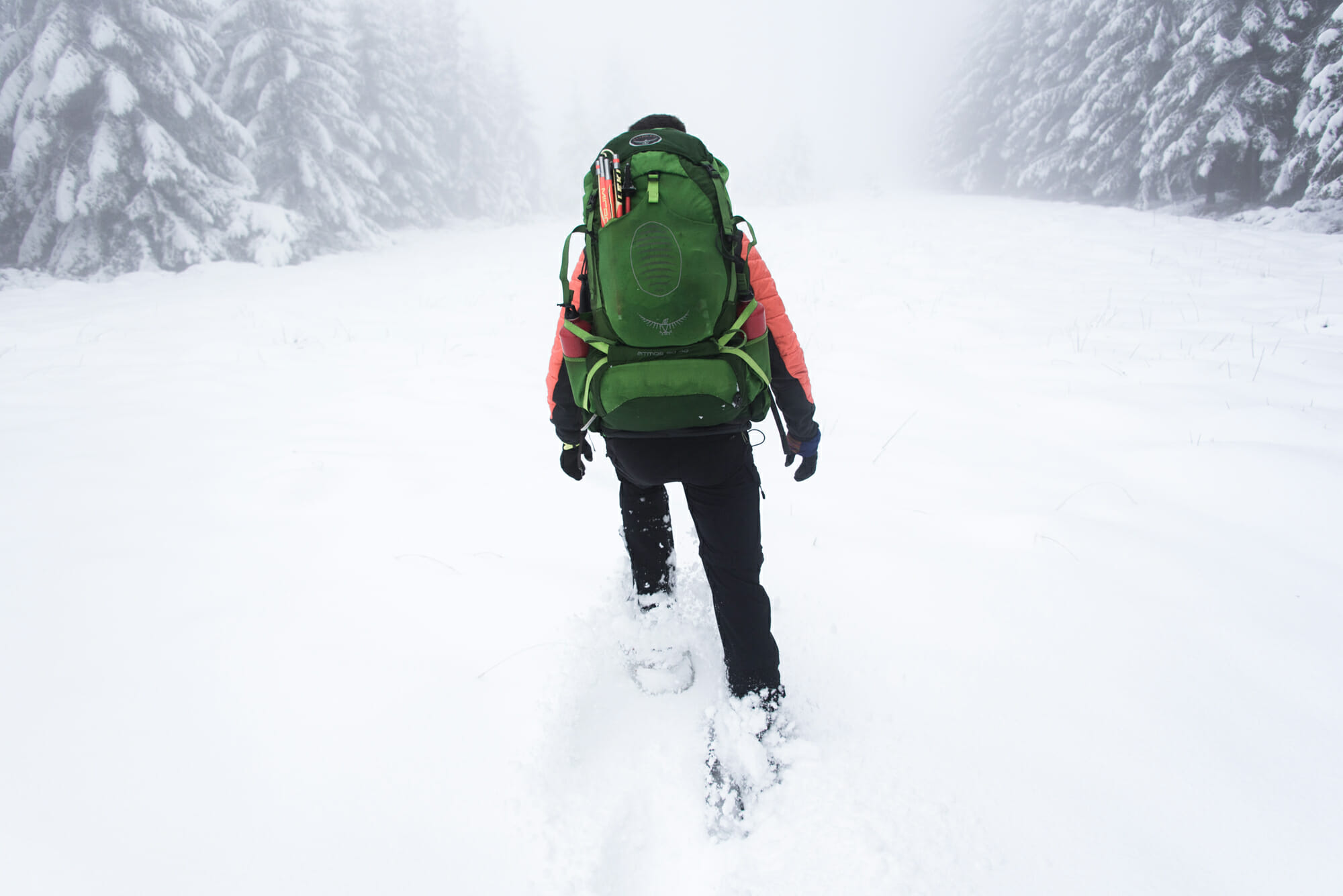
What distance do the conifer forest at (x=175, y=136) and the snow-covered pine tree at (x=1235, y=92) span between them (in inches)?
903

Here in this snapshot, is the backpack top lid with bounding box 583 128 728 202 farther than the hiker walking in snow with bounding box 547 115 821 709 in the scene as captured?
Yes

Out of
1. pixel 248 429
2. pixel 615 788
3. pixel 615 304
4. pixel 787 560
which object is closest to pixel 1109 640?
pixel 787 560

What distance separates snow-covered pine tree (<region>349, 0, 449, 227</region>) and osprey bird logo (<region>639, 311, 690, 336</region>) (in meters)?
23.5

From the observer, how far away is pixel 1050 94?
24.7m

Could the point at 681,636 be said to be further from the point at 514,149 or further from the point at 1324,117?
the point at 514,149

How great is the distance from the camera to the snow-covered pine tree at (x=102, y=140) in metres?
11.8

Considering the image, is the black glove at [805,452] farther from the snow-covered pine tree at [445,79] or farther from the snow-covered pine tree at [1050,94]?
the snow-covered pine tree at [445,79]

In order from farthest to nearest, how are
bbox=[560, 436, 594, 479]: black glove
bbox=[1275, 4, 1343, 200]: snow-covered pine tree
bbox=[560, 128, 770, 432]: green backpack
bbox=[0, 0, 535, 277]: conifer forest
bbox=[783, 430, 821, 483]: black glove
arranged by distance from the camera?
bbox=[0, 0, 535, 277]: conifer forest → bbox=[1275, 4, 1343, 200]: snow-covered pine tree → bbox=[560, 436, 594, 479]: black glove → bbox=[783, 430, 821, 483]: black glove → bbox=[560, 128, 770, 432]: green backpack

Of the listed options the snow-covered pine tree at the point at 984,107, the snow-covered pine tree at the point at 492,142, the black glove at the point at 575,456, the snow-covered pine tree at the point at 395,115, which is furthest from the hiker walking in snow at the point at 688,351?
the snow-covered pine tree at the point at 984,107

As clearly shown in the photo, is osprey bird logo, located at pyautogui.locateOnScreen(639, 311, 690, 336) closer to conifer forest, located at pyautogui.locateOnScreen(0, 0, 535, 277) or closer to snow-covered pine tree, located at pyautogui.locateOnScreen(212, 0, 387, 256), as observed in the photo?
conifer forest, located at pyautogui.locateOnScreen(0, 0, 535, 277)

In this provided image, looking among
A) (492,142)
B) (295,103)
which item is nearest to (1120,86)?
(295,103)

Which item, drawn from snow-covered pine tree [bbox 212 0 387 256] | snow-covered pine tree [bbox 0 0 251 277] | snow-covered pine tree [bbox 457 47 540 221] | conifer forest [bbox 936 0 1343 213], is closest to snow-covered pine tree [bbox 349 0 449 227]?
snow-covered pine tree [bbox 212 0 387 256]

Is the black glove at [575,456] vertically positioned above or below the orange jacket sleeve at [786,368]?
below

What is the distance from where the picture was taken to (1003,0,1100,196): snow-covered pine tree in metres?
22.9
